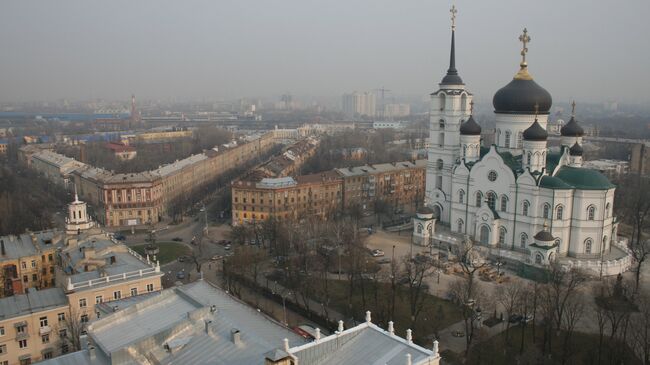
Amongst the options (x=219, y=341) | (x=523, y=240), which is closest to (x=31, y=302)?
(x=219, y=341)

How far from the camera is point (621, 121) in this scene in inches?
7574

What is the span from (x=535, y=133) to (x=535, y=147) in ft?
3.41

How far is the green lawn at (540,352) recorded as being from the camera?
2402cm

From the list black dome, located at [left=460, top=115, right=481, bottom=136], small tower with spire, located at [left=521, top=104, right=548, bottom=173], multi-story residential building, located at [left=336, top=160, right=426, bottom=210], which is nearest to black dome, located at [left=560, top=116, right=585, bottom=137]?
small tower with spire, located at [left=521, top=104, right=548, bottom=173]

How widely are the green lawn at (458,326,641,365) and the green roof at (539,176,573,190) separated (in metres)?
13.1

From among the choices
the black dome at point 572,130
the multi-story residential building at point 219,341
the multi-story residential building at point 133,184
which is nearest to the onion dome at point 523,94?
the black dome at point 572,130

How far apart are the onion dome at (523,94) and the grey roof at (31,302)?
34550mm

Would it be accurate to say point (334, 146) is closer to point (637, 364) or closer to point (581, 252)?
point (581, 252)

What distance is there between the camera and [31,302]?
24.9 meters

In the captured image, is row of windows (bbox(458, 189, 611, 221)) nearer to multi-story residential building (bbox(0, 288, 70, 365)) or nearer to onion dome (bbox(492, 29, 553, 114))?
onion dome (bbox(492, 29, 553, 114))

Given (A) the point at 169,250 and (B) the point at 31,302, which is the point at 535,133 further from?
(B) the point at 31,302

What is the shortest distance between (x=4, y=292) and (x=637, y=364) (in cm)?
3338

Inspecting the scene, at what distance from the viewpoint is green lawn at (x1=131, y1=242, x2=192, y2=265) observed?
4309cm

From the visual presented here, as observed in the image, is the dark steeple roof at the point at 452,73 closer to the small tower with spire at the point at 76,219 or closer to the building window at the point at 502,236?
the building window at the point at 502,236
